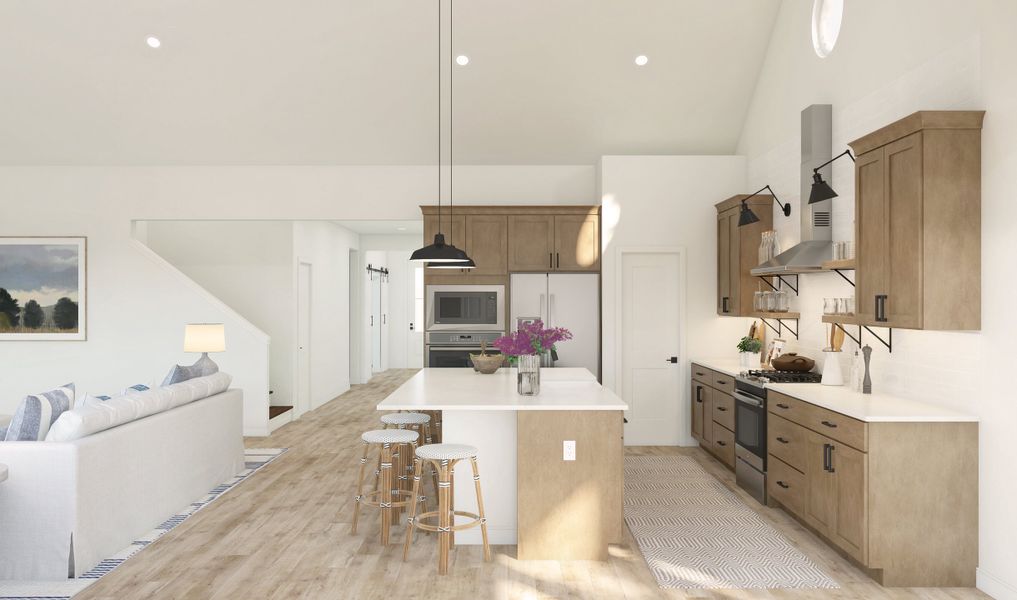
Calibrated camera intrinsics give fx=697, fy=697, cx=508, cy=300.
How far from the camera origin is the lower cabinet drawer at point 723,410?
18.2 feet

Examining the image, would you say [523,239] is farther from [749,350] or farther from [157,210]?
[157,210]

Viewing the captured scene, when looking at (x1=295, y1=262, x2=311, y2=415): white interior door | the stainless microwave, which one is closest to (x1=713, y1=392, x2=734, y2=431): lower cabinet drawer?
the stainless microwave

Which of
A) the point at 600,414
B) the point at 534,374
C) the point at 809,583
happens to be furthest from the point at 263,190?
the point at 809,583

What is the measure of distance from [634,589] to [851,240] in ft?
9.04

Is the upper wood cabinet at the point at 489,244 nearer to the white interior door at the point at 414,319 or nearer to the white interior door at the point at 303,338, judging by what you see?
the white interior door at the point at 303,338

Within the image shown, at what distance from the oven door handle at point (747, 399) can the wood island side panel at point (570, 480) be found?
144cm

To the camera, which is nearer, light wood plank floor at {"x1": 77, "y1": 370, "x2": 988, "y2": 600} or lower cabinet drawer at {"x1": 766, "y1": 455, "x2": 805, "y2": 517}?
light wood plank floor at {"x1": 77, "y1": 370, "x2": 988, "y2": 600}

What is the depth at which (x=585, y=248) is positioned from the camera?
682 cm

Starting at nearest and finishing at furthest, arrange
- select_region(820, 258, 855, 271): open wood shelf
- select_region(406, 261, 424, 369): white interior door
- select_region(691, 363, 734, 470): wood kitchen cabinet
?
1. select_region(820, 258, 855, 271): open wood shelf
2. select_region(691, 363, 734, 470): wood kitchen cabinet
3. select_region(406, 261, 424, 369): white interior door

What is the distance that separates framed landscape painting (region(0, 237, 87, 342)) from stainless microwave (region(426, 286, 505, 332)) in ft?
12.7

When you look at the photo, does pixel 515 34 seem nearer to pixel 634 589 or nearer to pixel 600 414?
pixel 600 414

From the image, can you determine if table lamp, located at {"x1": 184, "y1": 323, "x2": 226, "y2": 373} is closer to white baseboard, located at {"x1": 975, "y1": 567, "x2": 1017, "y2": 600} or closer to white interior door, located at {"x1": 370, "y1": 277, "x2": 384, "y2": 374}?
white baseboard, located at {"x1": 975, "y1": 567, "x2": 1017, "y2": 600}

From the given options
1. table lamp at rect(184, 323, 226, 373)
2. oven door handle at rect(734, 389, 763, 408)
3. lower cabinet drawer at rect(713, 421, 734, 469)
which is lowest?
lower cabinet drawer at rect(713, 421, 734, 469)

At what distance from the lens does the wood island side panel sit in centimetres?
384
